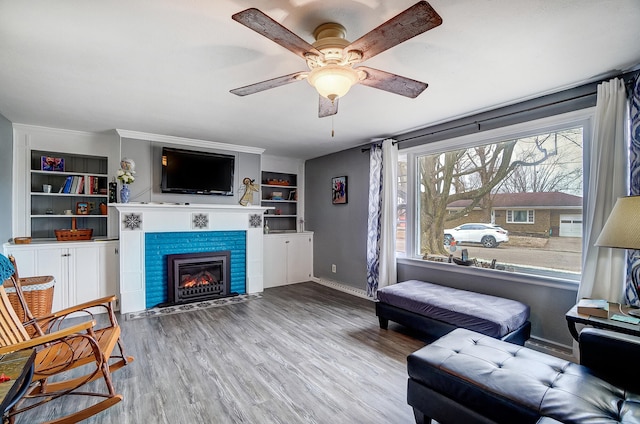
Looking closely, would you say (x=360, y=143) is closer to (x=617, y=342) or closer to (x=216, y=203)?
(x=216, y=203)

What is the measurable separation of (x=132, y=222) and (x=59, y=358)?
2.20 m

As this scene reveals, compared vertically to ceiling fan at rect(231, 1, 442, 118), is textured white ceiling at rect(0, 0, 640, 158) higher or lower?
higher

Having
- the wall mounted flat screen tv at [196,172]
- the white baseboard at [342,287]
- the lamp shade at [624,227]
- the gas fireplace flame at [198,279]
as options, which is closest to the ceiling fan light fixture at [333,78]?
the lamp shade at [624,227]

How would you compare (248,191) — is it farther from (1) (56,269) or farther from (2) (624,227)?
(2) (624,227)

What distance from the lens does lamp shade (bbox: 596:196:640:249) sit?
5.66 ft

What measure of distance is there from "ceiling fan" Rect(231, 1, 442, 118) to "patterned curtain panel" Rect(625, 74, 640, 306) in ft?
5.37

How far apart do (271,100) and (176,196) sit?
2.34 meters

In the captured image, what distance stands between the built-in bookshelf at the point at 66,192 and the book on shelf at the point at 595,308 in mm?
5248

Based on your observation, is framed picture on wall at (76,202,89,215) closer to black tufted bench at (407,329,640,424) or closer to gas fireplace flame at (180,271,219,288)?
gas fireplace flame at (180,271,219,288)

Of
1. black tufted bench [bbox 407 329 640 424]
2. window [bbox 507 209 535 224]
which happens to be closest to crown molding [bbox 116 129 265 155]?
window [bbox 507 209 535 224]

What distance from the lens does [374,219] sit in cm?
418

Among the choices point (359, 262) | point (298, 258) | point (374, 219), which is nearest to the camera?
point (374, 219)

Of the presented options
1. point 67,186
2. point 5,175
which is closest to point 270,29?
point 5,175

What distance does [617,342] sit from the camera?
1562mm
